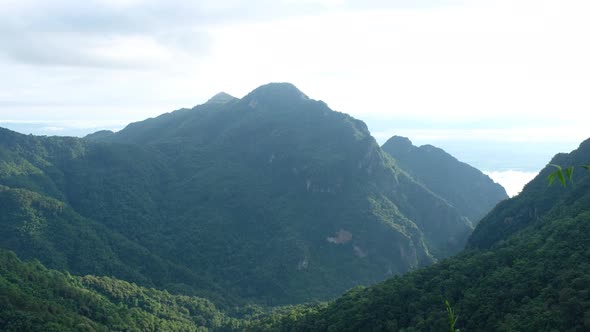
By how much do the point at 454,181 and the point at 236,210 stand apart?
95702mm

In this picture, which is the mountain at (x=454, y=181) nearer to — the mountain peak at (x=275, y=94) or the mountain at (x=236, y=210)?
the mountain at (x=236, y=210)

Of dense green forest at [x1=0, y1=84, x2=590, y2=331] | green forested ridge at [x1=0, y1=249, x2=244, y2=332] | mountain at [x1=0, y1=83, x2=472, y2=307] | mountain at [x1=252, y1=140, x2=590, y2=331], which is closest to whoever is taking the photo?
mountain at [x1=252, y1=140, x2=590, y2=331]

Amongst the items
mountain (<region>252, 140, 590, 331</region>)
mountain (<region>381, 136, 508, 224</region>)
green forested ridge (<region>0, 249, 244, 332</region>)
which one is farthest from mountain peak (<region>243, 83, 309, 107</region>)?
mountain (<region>252, 140, 590, 331</region>)

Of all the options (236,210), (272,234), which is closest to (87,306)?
(272,234)

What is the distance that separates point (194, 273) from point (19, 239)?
122ft

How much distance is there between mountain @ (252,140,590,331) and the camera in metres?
39.7

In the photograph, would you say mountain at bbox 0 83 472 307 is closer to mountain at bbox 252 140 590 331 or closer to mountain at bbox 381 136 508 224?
mountain at bbox 381 136 508 224

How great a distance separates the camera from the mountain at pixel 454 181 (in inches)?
6943

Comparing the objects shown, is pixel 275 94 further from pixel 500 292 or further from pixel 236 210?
pixel 500 292

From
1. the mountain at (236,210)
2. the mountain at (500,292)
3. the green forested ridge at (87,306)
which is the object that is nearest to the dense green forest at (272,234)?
the mountain at (500,292)

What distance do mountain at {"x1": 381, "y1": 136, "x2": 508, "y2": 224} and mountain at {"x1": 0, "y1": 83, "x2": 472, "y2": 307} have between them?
22863 millimetres

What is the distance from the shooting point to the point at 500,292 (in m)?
46.1

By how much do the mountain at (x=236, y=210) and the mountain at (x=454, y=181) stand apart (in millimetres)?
22863

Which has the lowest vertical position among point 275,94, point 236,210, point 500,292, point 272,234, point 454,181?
point 272,234
